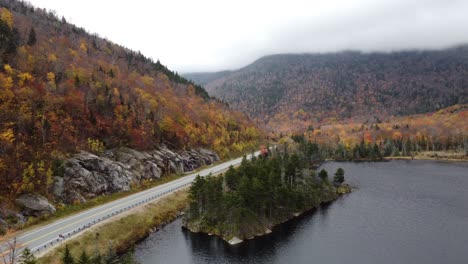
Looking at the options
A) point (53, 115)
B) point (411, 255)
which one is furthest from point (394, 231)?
point (53, 115)

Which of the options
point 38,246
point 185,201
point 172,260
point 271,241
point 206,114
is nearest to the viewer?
point 38,246

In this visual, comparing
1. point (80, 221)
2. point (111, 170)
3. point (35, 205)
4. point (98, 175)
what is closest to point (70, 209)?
point (35, 205)

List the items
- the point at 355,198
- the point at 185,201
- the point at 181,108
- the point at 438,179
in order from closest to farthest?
the point at 185,201, the point at 355,198, the point at 438,179, the point at 181,108

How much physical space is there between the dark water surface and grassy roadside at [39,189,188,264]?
2.75 meters

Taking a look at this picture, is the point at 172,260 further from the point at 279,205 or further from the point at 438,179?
the point at 438,179

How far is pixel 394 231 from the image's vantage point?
80250mm

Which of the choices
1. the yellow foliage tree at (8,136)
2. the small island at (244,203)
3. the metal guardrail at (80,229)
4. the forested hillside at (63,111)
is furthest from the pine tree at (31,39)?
the small island at (244,203)

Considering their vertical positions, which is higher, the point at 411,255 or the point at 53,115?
the point at 53,115

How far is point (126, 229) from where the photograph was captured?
73125mm

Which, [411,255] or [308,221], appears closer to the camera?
[411,255]

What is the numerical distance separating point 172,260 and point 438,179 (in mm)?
123464

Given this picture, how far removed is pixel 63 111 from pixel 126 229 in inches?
1775

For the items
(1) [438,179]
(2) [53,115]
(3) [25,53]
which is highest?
(3) [25,53]

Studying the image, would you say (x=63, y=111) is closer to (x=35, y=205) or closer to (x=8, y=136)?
(x=8, y=136)
